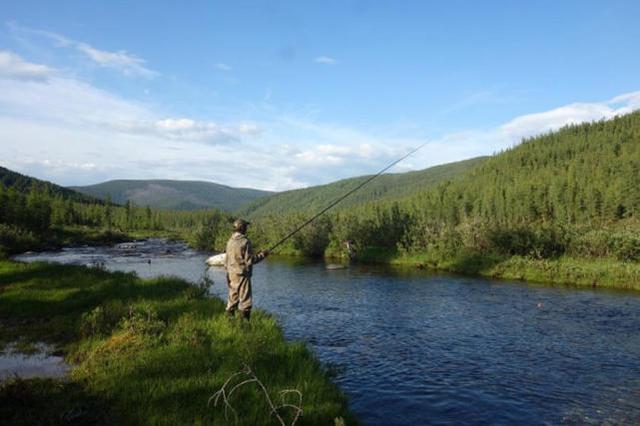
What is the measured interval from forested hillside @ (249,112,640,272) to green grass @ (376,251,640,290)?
5.33 ft

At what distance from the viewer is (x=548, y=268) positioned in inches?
1702

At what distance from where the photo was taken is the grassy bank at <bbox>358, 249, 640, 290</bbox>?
127 feet

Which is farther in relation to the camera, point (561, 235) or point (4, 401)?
point (561, 235)

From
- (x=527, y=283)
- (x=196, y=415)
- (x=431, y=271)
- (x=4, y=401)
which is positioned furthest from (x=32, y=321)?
(x=431, y=271)

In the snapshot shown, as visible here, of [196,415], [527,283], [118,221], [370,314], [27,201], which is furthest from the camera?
[118,221]

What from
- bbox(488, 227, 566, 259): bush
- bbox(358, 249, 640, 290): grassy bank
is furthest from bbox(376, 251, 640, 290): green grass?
bbox(488, 227, 566, 259): bush

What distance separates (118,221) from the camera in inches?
6919

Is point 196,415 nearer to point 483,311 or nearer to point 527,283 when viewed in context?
point 483,311

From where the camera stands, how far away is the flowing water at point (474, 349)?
1317 cm

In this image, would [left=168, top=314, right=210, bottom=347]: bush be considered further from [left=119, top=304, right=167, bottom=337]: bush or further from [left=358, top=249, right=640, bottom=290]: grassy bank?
[left=358, top=249, right=640, bottom=290]: grassy bank

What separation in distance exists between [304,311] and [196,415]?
19.3 metres

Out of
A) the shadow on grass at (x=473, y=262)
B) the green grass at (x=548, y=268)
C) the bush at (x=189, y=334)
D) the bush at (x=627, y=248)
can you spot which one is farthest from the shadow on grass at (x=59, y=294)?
the bush at (x=627, y=248)

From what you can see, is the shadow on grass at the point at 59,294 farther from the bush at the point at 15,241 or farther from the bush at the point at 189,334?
the bush at the point at 15,241

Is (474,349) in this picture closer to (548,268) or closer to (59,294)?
(59,294)
